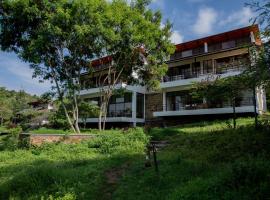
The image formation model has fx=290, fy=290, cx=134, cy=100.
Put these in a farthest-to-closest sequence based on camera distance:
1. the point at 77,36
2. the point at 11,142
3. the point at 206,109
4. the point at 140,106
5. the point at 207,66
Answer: the point at 140,106 < the point at 207,66 < the point at 206,109 < the point at 77,36 < the point at 11,142

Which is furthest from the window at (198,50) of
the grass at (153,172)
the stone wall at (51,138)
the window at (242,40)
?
the grass at (153,172)

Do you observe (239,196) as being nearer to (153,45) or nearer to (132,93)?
(153,45)

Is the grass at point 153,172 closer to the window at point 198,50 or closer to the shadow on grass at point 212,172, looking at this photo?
the shadow on grass at point 212,172

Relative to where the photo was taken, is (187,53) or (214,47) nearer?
(214,47)

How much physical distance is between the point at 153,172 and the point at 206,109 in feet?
51.0

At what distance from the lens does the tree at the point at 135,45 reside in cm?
2189

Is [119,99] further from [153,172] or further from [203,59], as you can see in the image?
[153,172]

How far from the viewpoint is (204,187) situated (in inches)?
304

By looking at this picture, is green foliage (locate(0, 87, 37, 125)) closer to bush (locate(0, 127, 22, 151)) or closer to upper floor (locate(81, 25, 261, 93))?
upper floor (locate(81, 25, 261, 93))

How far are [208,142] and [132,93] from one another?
1804 cm

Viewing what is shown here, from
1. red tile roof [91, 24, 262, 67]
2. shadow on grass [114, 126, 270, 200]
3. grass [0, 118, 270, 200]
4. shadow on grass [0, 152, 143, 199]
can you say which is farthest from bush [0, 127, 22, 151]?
shadow on grass [114, 126, 270, 200]

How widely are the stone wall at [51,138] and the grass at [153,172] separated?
78.9 inches

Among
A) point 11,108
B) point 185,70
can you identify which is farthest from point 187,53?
point 11,108

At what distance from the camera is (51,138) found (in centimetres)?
1866
